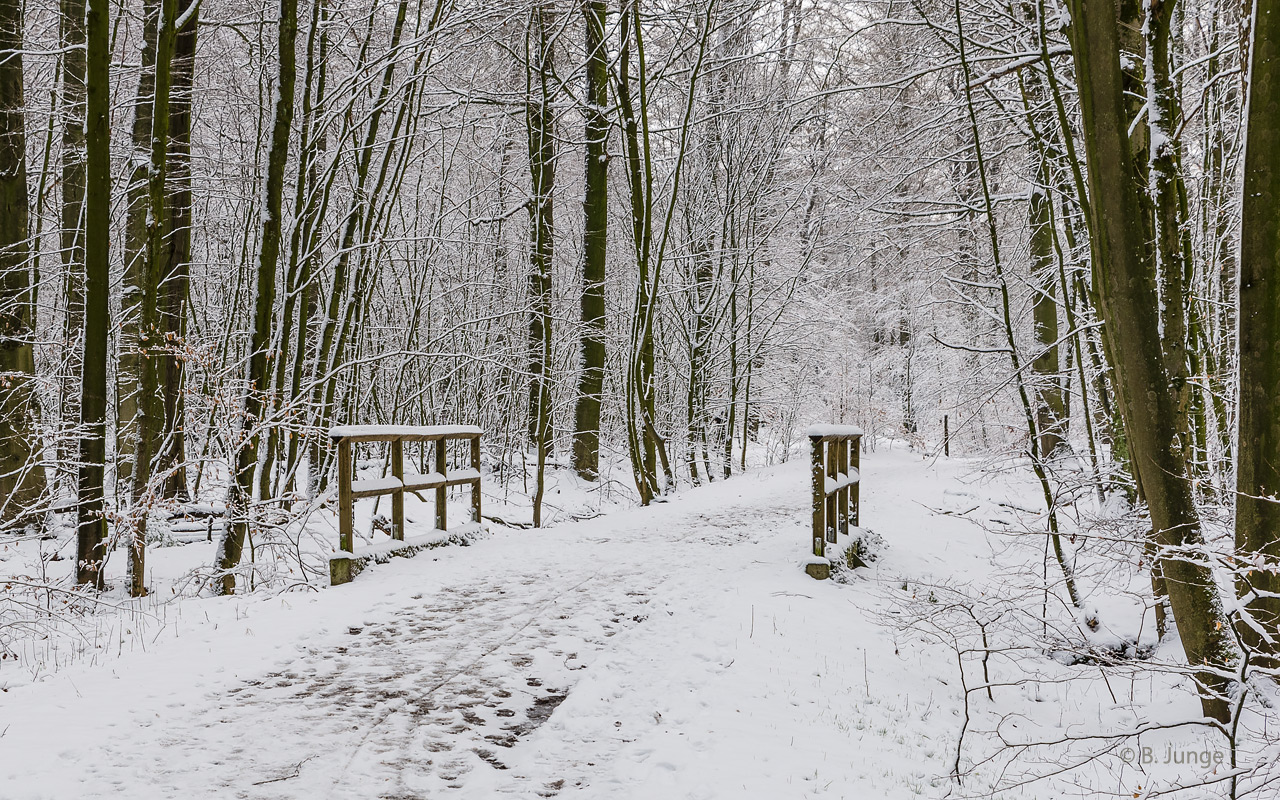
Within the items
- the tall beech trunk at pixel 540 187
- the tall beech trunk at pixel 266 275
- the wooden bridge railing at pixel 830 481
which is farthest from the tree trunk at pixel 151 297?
the wooden bridge railing at pixel 830 481

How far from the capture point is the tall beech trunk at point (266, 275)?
7883 mm

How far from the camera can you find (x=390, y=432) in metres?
7.19

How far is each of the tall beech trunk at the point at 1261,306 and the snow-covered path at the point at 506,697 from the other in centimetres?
203

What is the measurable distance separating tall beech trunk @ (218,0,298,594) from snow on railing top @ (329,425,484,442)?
4.67 feet

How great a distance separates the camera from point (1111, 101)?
4184 mm

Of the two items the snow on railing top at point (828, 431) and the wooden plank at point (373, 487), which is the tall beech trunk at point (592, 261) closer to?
the snow on railing top at point (828, 431)

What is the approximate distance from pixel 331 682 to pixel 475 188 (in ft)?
50.4

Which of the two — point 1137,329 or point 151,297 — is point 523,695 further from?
point 151,297

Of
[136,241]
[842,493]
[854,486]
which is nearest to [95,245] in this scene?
[136,241]

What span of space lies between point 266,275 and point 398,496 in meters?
2.81

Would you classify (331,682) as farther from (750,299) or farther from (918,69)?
(750,299)

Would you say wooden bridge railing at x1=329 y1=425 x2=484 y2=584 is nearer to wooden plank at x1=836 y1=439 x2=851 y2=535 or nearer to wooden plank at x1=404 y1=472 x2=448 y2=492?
wooden plank at x1=404 y1=472 x2=448 y2=492

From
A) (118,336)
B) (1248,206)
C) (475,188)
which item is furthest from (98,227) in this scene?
(475,188)

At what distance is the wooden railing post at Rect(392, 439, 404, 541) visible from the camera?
7.39 meters
